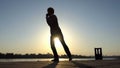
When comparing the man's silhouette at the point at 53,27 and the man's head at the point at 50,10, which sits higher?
the man's head at the point at 50,10

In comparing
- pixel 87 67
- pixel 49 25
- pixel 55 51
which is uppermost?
pixel 49 25

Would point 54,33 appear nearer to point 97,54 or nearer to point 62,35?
point 62,35

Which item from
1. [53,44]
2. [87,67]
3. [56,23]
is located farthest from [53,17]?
[87,67]

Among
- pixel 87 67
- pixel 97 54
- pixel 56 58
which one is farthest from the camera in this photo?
pixel 97 54

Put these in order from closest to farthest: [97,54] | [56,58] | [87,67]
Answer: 1. [87,67]
2. [56,58]
3. [97,54]

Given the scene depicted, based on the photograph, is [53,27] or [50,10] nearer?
[50,10]

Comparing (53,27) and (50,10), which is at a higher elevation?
(50,10)

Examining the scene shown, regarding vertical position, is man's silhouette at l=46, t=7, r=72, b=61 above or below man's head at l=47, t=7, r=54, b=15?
below

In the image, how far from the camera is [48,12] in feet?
38.6

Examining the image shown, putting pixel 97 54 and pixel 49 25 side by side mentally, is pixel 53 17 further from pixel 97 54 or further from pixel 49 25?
pixel 97 54

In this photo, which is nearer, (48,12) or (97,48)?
(48,12)

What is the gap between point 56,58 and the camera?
1150cm

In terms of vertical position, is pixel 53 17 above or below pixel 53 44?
above

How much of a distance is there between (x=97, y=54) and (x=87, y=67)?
591 inches
